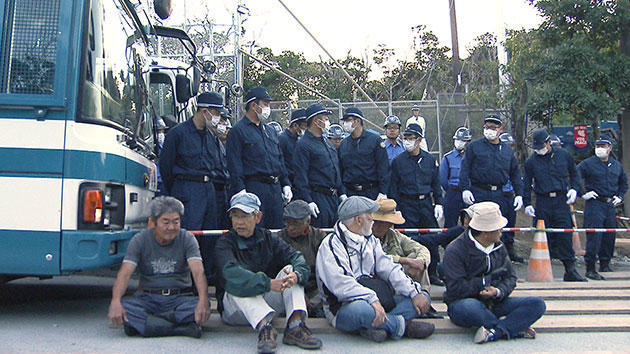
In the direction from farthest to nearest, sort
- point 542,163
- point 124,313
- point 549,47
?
point 549,47
point 542,163
point 124,313

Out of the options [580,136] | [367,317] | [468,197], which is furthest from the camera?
[580,136]

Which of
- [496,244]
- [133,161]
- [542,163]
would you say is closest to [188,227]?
[133,161]

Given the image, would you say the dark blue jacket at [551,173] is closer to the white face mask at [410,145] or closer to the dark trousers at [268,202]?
the white face mask at [410,145]

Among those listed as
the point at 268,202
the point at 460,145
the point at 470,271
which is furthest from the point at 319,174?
the point at 460,145

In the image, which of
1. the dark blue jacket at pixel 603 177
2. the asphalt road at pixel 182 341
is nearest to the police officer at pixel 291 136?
the asphalt road at pixel 182 341

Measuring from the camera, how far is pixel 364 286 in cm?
554

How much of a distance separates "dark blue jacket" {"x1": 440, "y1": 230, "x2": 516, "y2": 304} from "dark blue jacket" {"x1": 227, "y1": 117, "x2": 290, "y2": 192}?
93.3 inches

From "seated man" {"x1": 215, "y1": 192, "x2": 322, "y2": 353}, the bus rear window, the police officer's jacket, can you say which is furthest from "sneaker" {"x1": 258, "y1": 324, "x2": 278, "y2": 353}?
the bus rear window

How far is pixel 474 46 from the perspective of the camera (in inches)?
1139

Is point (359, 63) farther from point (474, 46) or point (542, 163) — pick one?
point (542, 163)

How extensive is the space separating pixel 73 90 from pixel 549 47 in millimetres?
12371

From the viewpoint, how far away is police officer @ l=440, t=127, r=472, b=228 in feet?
30.1

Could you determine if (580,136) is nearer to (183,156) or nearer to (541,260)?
(541,260)

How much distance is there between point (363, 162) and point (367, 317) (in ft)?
9.46
